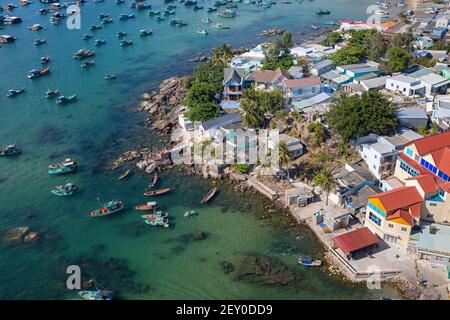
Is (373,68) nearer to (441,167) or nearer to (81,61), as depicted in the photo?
(441,167)

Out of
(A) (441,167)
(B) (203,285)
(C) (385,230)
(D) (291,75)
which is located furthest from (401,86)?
(B) (203,285)

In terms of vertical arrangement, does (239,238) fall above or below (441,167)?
below

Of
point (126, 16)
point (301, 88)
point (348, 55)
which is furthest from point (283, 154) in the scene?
→ point (126, 16)

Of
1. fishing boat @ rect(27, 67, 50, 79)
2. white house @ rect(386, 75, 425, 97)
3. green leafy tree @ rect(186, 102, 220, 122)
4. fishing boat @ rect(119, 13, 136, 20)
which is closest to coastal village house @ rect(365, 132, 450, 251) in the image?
white house @ rect(386, 75, 425, 97)

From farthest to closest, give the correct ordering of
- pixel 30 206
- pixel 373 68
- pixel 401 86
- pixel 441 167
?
1. pixel 373 68
2. pixel 401 86
3. pixel 30 206
4. pixel 441 167

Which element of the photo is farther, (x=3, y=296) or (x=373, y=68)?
(x=373, y=68)

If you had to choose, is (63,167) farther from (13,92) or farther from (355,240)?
(355,240)

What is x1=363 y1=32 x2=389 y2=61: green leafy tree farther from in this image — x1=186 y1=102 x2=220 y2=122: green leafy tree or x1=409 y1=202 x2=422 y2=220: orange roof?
x1=409 y1=202 x2=422 y2=220: orange roof
